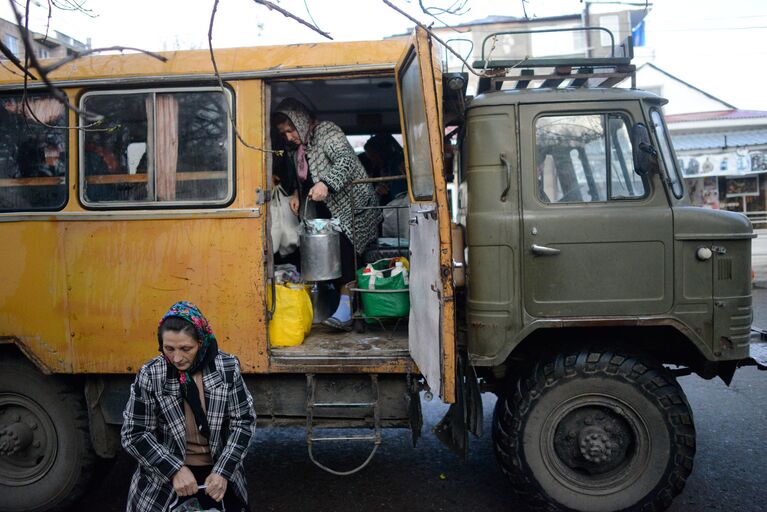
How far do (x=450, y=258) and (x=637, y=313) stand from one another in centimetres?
121

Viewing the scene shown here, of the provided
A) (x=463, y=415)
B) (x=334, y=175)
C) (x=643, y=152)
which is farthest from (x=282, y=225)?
(x=643, y=152)

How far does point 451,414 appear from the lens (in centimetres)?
373

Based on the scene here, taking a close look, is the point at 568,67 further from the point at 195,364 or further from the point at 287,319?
the point at 195,364

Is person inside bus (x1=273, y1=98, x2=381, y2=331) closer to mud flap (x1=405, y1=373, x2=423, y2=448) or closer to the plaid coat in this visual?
mud flap (x1=405, y1=373, x2=423, y2=448)

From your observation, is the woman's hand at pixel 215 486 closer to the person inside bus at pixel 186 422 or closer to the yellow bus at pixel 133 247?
the person inside bus at pixel 186 422

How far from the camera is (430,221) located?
11.6 ft

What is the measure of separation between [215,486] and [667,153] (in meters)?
Answer: 3.18

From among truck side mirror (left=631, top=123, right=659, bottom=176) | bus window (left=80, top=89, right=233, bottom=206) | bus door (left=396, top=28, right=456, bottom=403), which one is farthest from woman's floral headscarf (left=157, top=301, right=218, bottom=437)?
truck side mirror (left=631, top=123, right=659, bottom=176)

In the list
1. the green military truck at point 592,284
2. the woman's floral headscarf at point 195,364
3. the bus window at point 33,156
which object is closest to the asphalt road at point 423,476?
the green military truck at point 592,284

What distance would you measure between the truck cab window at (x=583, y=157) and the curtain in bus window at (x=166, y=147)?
2304 mm

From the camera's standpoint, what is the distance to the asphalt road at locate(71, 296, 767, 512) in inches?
162

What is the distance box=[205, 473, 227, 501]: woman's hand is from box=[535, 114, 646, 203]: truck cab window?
2380 mm

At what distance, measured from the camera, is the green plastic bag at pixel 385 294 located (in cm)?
437

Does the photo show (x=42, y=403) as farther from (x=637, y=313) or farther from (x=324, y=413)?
(x=637, y=313)
